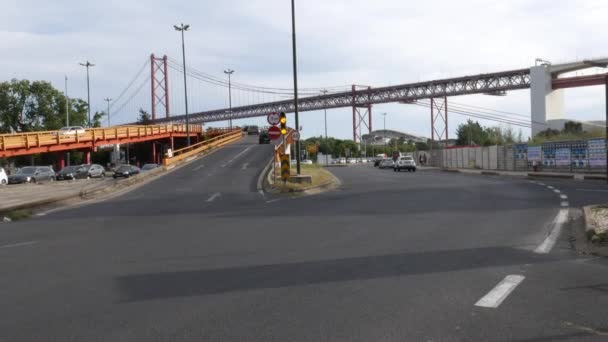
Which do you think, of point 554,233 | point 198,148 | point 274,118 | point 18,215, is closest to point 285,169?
point 274,118

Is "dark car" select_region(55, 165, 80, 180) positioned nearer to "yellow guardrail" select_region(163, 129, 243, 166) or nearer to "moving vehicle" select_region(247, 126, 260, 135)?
"yellow guardrail" select_region(163, 129, 243, 166)

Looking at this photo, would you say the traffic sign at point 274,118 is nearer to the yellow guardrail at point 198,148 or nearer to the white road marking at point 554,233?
the white road marking at point 554,233

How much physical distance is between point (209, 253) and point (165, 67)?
10607 centimetres

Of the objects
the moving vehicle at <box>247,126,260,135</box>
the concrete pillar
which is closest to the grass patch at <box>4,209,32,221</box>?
the concrete pillar

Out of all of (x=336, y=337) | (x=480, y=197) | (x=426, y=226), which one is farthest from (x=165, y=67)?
(x=336, y=337)

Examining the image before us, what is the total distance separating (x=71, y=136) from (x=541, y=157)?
39.4 meters

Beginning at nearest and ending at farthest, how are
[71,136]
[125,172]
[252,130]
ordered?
[125,172], [71,136], [252,130]

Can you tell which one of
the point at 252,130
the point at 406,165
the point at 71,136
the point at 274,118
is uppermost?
the point at 252,130

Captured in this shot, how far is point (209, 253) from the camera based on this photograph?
10211 millimetres

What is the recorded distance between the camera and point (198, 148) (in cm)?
5619

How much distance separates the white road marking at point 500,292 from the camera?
654cm

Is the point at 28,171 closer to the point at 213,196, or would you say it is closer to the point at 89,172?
the point at 89,172

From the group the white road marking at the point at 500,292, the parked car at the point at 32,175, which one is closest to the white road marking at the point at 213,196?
the white road marking at the point at 500,292

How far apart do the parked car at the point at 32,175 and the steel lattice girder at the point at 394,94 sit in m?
31.4
